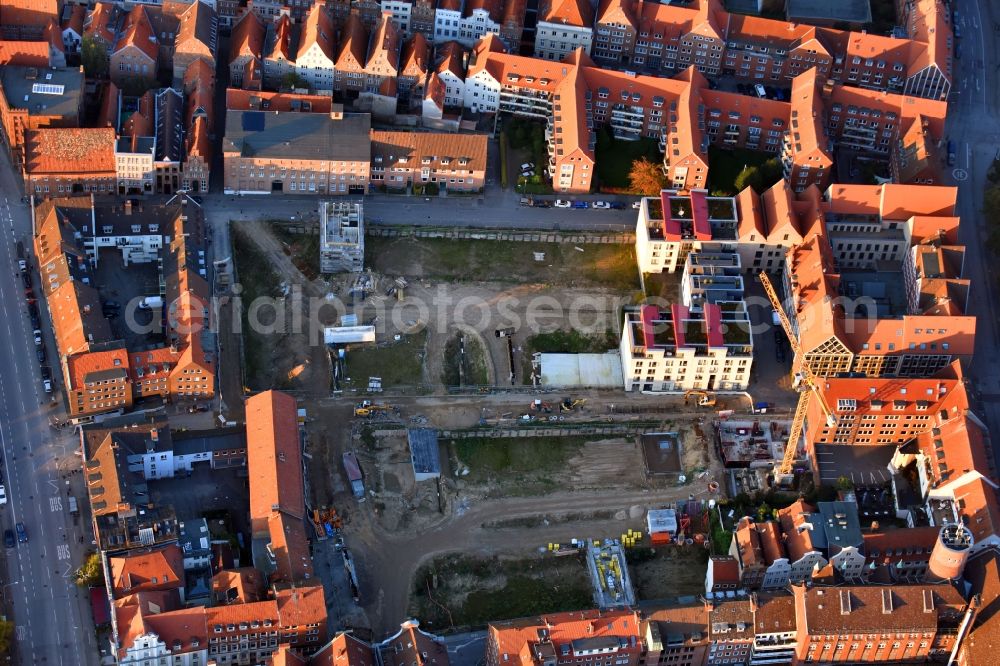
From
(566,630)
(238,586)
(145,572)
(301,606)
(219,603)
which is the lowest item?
(566,630)

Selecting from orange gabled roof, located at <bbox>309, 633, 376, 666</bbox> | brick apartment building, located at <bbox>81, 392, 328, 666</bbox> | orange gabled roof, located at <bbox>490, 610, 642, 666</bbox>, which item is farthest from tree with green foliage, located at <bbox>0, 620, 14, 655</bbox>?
orange gabled roof, located at <bbox>490, 610, 642, 666</bbox>

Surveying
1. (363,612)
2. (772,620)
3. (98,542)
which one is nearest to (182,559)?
(98,542)

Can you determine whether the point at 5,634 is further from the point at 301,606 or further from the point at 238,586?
the point at 301,606

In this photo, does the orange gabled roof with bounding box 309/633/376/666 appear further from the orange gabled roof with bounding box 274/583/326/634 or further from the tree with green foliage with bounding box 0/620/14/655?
the tree with green foliage with bounding box 0/620/14/655

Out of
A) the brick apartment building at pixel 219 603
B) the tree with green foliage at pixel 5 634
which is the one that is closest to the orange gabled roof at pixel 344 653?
the brick apartment building at pixel 219 603

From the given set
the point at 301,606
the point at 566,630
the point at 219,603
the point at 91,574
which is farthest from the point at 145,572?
the point at 566,630

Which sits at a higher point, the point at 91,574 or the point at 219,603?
the point at 91,574

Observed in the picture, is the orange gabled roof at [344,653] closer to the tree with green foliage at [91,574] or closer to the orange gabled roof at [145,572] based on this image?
the orange gabled roof at [145,572]
